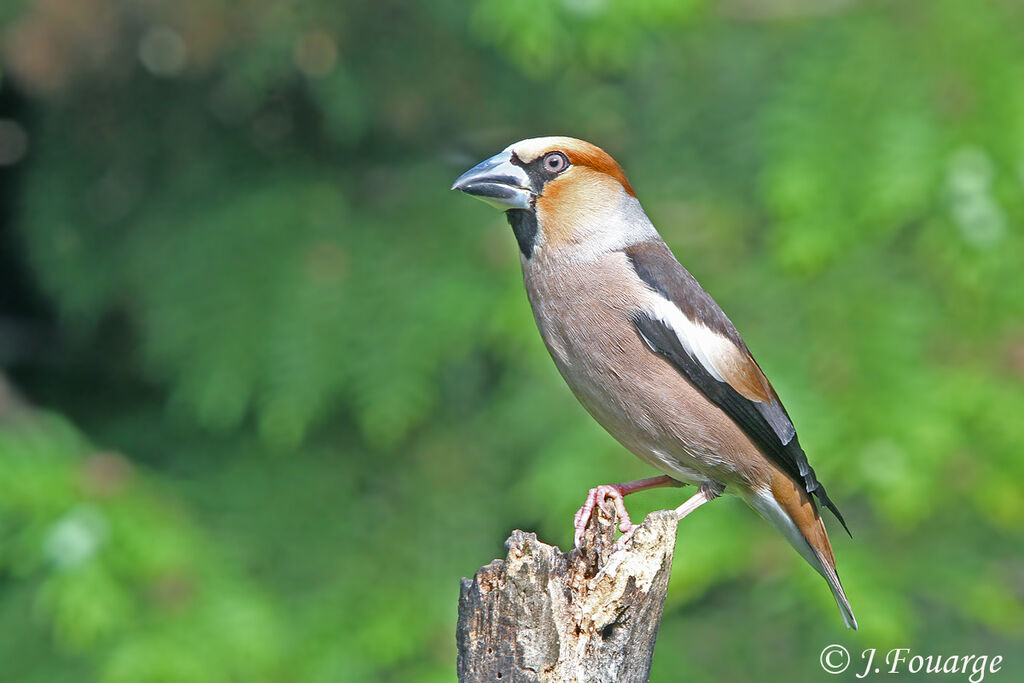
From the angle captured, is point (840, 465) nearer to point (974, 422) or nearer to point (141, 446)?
point (974, 422)

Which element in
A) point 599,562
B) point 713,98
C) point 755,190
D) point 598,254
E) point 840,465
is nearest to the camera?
point 599,562

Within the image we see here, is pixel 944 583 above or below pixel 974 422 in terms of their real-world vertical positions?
below

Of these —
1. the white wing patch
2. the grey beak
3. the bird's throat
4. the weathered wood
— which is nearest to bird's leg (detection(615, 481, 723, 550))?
the weathered wood

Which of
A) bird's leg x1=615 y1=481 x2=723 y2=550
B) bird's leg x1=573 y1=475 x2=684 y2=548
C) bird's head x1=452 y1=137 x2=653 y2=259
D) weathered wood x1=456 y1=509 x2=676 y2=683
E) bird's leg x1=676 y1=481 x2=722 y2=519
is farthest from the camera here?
bird's head x1=452 y1=137 x2=653 y2=259

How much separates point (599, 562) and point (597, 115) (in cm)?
399

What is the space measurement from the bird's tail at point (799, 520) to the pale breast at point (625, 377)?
0.14 m

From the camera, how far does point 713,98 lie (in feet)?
20.7

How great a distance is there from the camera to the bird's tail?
3836 mm

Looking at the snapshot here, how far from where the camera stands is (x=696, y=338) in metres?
3.66

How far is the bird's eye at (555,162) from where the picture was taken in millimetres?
3875

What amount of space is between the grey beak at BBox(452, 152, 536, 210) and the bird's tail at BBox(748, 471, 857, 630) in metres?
1.27

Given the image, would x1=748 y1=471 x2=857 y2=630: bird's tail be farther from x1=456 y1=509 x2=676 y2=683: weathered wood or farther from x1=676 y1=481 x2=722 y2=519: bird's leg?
x1=456 y1=509 x2=676 y2=683: weathered wood

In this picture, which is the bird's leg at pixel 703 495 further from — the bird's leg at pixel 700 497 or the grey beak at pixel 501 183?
the grey beak at pixel 501 183

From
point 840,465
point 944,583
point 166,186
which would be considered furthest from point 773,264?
point 166,186
